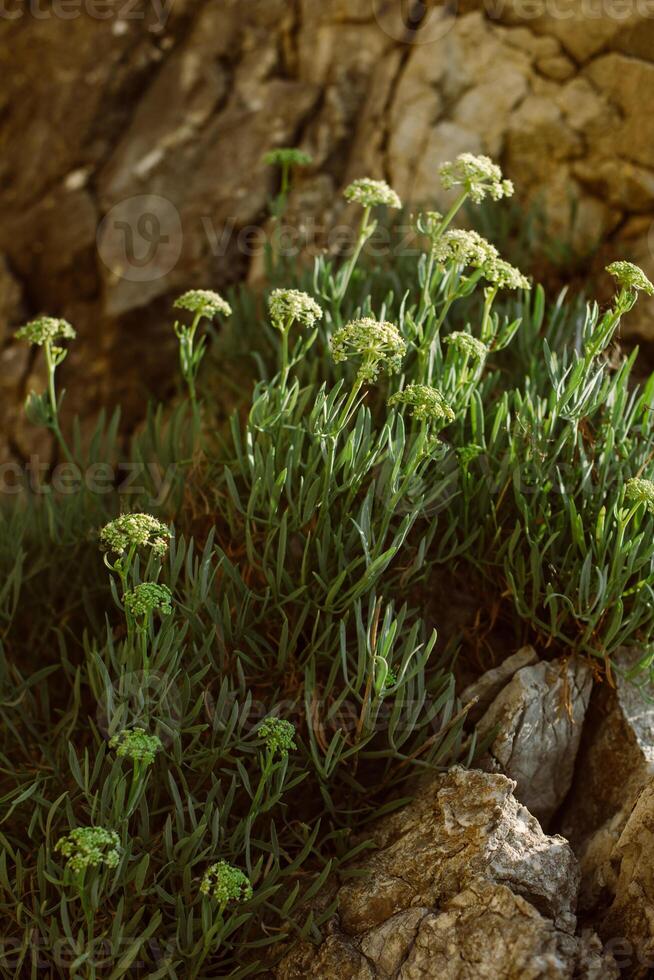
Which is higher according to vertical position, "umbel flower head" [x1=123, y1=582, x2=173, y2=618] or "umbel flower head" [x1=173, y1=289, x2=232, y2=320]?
"umbel flower head" [x1=173, y1=289, x2=232, y2=320]

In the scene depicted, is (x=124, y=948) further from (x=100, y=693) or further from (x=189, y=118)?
(x=189, y=118)

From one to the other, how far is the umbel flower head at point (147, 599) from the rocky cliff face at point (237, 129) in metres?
2.85

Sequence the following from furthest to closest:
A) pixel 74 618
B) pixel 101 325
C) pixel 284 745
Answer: pixel 101 325
pixel 74 618
pixel 284 745

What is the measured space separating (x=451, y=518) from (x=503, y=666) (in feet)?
1.53

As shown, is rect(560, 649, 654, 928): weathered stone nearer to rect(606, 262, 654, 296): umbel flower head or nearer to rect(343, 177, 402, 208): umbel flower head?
rect(606, 262, 654, 296): umbel flower head

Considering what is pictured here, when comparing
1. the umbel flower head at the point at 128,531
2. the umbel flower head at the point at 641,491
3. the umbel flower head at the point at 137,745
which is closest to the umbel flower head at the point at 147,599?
the umbel flower head at the point at 128,531

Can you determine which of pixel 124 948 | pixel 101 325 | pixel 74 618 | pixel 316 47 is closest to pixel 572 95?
pixel 316 47

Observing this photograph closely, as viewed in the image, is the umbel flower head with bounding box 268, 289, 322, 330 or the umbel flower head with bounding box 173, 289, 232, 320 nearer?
the umbel flower head with bounding box 268, 289, 322, 330

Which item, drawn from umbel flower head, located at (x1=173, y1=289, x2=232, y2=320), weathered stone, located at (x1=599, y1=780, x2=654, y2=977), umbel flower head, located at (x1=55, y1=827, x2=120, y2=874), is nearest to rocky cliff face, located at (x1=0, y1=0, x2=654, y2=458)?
umbel flower head, located at (x1=173, y1=289, x2=232, y2=320)

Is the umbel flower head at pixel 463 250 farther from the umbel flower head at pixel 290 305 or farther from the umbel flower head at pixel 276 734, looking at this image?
the umbel flower head at pixel 276 734

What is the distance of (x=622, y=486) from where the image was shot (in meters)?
2.75

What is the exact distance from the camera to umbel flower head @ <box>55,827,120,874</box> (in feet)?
6.87

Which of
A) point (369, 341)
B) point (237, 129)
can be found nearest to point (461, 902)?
point (369, 341)

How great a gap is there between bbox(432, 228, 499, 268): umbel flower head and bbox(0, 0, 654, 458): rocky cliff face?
1.68 m
